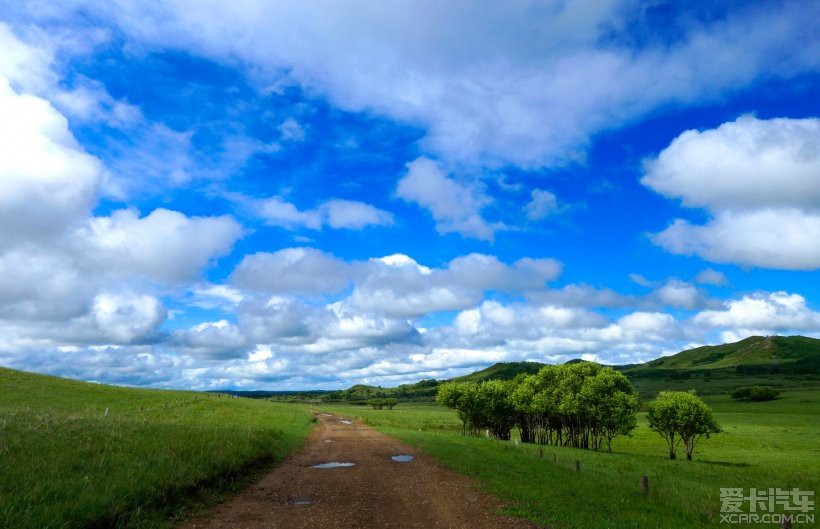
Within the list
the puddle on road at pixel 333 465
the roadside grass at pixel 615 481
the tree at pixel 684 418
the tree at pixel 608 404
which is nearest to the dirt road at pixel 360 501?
the puddle on road at pixel 333 465

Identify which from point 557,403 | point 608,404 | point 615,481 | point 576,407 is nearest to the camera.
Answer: point 615,481

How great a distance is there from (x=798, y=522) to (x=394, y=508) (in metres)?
22.0

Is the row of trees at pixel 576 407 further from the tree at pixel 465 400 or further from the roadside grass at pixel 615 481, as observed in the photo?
the roadside grass at pixel 615 481

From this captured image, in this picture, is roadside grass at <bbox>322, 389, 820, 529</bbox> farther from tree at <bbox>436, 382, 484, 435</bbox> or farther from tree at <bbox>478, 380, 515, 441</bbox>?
tree at <bbox>436, 382, 484, 435</bbox>

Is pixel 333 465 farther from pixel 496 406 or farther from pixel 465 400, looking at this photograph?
pixel 496 406

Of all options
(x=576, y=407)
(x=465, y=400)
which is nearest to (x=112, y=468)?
(x=465, y=400)

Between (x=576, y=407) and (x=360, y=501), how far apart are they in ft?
196

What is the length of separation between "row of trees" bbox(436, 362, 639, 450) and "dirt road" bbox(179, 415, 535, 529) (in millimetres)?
48628

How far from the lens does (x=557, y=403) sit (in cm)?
7325

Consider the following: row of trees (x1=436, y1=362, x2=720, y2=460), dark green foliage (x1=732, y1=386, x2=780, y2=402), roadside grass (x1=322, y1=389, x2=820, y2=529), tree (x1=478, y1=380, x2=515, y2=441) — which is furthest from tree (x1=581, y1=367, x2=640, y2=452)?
dark green foliage (x1=732, y1=386, x2=780, y2=402)

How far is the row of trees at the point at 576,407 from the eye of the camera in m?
67.7

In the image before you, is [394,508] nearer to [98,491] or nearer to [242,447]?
[98,491]

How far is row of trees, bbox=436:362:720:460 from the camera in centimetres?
6769

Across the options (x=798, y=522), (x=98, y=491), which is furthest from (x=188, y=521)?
(x=798, y=522)
